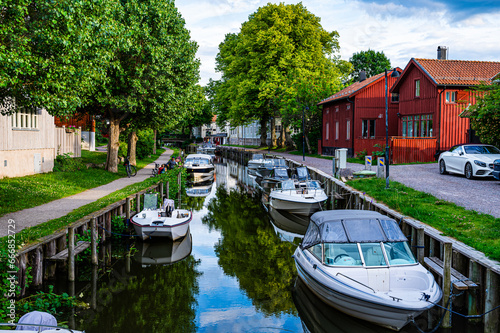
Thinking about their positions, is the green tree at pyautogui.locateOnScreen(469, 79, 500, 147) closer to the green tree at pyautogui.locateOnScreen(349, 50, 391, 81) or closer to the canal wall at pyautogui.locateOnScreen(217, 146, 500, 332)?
the canal wall at pyautogui.locateOnScreen(217, 146, 500, 332)

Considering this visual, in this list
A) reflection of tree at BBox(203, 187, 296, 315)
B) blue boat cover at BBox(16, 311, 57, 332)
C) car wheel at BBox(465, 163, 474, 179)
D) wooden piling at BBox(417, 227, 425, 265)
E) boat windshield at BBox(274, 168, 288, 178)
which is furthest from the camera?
boat windshield at BBox(274, 168, 288, 178)

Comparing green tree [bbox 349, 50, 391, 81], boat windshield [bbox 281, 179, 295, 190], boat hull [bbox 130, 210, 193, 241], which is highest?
green tree [bbox 349, 50, 391, 81]

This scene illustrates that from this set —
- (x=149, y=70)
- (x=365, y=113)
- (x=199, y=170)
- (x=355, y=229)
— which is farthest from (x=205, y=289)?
(x=365, y=113)

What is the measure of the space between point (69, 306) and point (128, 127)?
75.0ft

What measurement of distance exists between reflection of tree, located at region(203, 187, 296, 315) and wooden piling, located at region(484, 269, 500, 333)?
4351 mm

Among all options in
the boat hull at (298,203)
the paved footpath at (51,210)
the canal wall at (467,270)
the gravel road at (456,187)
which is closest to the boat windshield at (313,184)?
the boat hull at (298,203)

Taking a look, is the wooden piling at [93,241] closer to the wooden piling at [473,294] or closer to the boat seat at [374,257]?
the boat seat at [374,257]

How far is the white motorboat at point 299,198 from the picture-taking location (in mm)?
21297

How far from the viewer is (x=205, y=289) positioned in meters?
12.1

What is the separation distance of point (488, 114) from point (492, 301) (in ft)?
52.2

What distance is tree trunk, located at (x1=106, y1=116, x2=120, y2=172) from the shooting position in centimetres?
2790

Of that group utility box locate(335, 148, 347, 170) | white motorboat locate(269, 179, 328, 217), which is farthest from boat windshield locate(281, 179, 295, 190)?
utility box locate(335, 148, 347, 170)

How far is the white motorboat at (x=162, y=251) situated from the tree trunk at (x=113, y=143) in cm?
1322

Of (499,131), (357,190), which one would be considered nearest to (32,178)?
(357,190)
